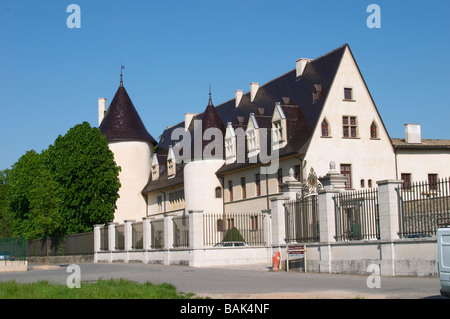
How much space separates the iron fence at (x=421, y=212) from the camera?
19156 millimetres

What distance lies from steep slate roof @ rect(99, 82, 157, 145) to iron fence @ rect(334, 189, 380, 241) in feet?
143

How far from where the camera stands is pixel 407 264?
1981cm

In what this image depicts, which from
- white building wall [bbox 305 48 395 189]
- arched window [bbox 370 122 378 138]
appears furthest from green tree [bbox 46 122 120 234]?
arched window [bbox 370 122 378 138]

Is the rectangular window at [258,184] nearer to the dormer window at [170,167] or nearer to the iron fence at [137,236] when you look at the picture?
the iron fence at [137,236]

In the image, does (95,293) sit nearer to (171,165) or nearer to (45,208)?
(45,208)

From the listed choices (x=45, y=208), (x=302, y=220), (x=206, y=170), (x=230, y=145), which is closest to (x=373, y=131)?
(x=230, y=145)

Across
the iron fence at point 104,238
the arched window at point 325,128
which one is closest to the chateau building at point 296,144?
the arched window at point 325,128

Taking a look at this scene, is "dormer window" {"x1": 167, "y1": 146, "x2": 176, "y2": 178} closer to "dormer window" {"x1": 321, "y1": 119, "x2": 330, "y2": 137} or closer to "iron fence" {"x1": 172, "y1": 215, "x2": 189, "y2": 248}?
"dormer window" {"x1": 321, "y1": 119, "x2": 330, "y2": 137}

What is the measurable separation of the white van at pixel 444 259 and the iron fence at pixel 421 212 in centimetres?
623

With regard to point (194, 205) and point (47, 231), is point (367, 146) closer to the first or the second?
point (194, 205)

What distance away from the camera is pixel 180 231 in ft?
119

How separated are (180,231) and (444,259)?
24587mm

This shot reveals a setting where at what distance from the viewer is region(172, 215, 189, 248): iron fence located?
3541 cm

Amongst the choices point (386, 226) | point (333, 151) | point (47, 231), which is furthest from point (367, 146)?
point (386, 226)
